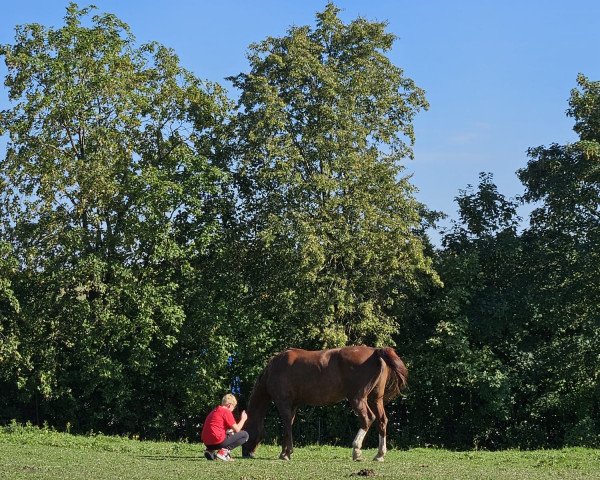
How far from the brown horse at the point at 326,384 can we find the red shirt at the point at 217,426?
1101 millimetres

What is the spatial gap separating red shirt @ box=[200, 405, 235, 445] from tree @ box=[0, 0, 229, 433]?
40.3 feet

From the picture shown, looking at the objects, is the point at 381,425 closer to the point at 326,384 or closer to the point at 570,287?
the point at 326,384

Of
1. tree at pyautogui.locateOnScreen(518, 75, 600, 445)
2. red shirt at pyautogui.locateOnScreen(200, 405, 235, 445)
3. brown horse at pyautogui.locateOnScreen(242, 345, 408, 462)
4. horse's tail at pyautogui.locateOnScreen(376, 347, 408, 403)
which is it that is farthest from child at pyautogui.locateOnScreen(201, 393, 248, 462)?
tree at pyautogui.locateOnScreen(518, 75, 600, 445)

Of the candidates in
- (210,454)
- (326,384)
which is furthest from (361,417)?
(210,454)

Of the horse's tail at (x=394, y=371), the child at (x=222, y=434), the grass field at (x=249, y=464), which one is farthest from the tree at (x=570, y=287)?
the child at (x=222, y=434)

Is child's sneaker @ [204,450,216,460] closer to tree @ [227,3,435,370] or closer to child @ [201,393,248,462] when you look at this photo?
child @ [201,393,248,462]

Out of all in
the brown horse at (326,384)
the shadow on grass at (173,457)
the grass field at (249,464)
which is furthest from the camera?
the brown horse at (326,384)

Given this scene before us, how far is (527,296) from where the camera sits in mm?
33250

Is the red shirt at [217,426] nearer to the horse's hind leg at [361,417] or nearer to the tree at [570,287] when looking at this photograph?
the horse's hind leg at [361,417]

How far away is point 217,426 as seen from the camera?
1858 centimetres

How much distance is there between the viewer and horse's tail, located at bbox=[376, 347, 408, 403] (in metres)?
19.0

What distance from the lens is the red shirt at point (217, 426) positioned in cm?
1848

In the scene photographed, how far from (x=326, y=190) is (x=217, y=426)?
557 inches

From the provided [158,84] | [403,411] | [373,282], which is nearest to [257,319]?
[373,282]
